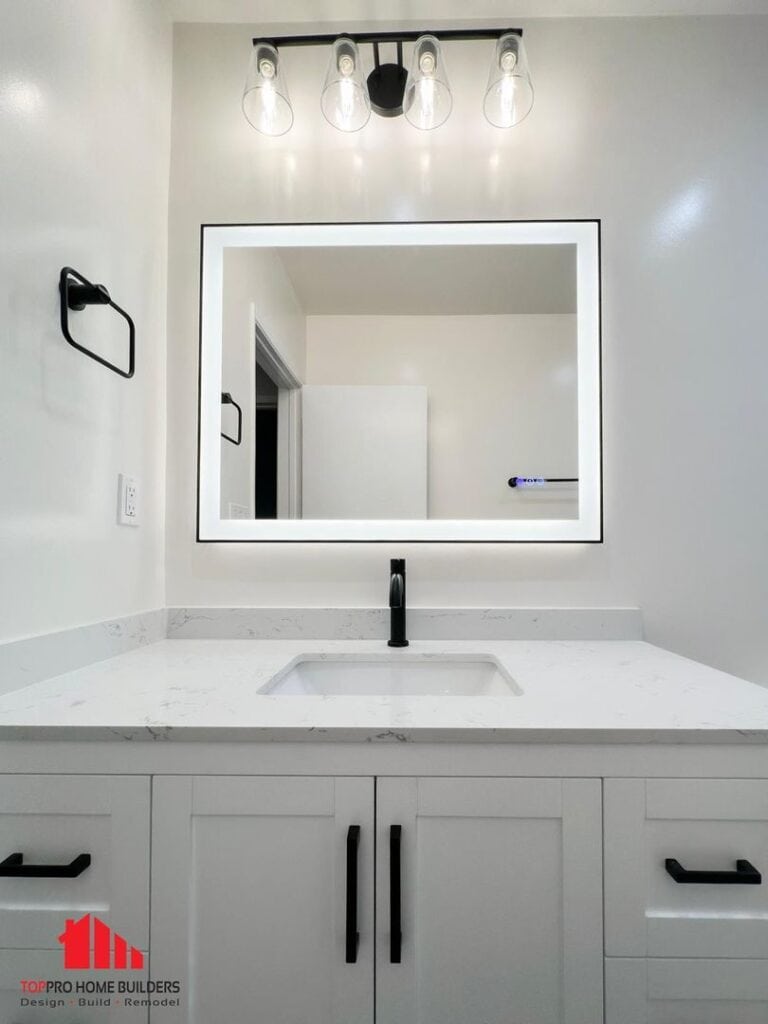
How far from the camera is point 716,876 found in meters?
0.69

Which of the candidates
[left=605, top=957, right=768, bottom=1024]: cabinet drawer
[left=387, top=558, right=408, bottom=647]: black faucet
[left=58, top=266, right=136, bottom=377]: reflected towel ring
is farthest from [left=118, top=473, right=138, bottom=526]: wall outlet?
[left=605, top=957, right=768, bottom=1024]: cabinet drawer

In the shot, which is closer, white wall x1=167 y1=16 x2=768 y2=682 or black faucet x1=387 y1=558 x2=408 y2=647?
black faucet x1=387 y1=558 x2=408 y2=647

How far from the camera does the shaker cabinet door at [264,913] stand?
0.70 meters

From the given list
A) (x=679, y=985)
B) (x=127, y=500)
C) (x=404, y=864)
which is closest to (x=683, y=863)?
(x=679, y=985)

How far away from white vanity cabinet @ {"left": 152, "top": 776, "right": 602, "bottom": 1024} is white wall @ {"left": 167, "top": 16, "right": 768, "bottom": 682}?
0.67 m

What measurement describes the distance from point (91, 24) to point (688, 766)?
A: 5.52ft

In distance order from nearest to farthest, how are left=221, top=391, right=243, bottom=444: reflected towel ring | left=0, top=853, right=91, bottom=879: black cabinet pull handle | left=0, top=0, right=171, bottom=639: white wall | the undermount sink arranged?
left=0, top=853, right=91, bottom=879: black cabinet pull handle, left=0, top=0, right=171, bottom=639: white wall, the undermount sink, left=221, top=391, right=243, bottom=444: reflected towel ring

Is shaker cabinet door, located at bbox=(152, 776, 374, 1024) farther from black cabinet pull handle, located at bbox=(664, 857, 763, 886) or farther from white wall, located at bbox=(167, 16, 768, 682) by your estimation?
white wall, located at bbox=(167, 16, 768, 682)

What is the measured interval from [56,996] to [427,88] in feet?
6.12

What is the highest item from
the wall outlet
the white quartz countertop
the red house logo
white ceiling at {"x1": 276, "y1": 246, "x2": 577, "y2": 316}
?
white ceiling at {"x1": 276, "y1": 246, "x2": 577, "y2": 316}

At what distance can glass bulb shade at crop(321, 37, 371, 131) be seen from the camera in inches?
50.4

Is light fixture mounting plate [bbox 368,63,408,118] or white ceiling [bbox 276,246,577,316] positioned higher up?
light fixture mounting plate [bbox 368,63,408,118]

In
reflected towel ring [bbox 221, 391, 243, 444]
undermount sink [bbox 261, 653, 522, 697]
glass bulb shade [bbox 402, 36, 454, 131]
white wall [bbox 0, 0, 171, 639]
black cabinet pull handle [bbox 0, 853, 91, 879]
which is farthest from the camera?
reflected towel ring [bbox 221, 391, 243, 444]

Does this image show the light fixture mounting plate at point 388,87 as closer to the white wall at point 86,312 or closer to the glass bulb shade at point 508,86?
the glass bulb shade at point 508,86
